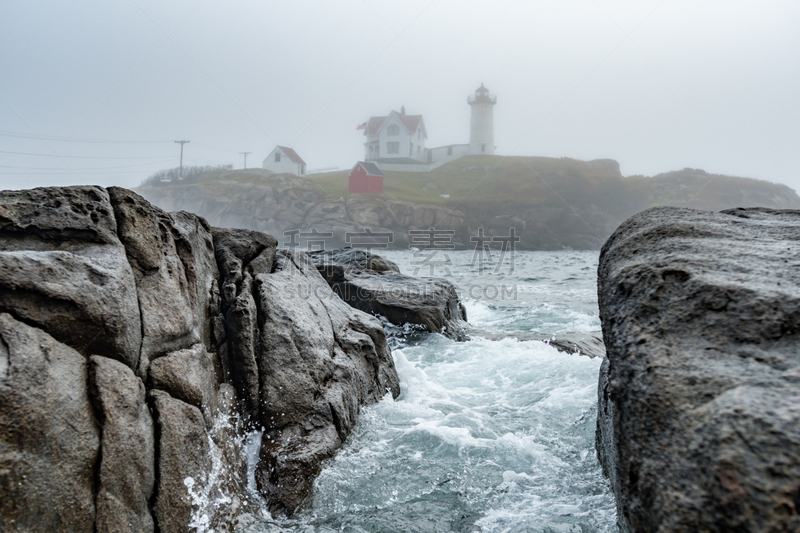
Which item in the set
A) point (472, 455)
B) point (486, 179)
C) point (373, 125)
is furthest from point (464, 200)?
point (472, 455)

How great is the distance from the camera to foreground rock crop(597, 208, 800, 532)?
1970mm

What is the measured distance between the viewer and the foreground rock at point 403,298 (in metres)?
11.0

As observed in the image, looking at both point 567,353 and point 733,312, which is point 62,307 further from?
point 567,353

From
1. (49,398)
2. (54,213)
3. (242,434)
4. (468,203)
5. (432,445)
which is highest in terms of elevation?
(468,203)

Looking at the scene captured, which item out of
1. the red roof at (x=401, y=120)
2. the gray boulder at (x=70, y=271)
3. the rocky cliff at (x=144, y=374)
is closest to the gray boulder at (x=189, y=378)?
the rocky cliff at (x=144, y=374)

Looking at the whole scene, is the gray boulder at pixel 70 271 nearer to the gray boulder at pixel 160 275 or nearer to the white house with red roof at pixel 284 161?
the gray boulder at pixel 160 275

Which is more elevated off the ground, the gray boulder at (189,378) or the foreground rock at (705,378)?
the foreground rock at (705,378)

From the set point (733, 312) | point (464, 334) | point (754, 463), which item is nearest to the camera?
point (754, 463)

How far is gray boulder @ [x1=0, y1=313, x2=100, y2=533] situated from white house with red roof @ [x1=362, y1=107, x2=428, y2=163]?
8142 cm

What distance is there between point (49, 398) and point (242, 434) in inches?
80.5

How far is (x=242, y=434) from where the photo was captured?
4.69 meters

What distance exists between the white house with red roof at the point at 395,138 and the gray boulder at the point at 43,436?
81416mm

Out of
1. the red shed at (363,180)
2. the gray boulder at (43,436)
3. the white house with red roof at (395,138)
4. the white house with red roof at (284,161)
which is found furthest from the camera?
the white house with red roof at (395,138)

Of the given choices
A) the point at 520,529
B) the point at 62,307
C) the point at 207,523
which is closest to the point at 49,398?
the point at 62,307
